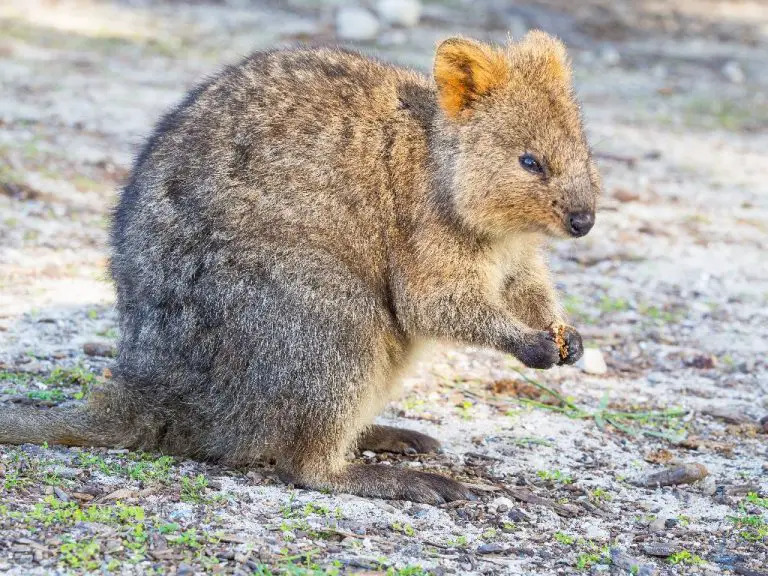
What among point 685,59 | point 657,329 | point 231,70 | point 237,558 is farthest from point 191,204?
point 685,59

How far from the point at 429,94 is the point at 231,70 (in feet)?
2.97

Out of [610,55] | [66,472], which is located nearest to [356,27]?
[610,55]

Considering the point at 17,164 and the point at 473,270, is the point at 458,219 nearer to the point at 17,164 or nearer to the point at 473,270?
the point at 473,270

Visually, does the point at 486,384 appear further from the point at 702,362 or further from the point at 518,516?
the point at 518,516

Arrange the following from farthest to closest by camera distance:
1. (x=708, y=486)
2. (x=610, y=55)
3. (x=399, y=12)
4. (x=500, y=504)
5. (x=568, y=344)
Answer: (x=399, y=12), (x=610, y=55), (x=708, y=486), (x=568, y=344), (x=500, y=504)

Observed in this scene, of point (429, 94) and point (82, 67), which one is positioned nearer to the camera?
point (429, 94)

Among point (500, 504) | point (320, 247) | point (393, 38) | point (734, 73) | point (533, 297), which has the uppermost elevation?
point (734, 73)

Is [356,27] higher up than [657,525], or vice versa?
[356,27]

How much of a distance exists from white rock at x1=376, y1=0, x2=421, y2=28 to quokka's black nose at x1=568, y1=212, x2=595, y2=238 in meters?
10.1

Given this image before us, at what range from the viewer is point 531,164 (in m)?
5.08

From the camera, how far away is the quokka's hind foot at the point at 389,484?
5023 millimetres

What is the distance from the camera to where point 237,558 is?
161 inches

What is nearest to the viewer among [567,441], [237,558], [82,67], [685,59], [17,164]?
[237,558]

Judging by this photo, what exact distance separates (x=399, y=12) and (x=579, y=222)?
1019 centimetres
